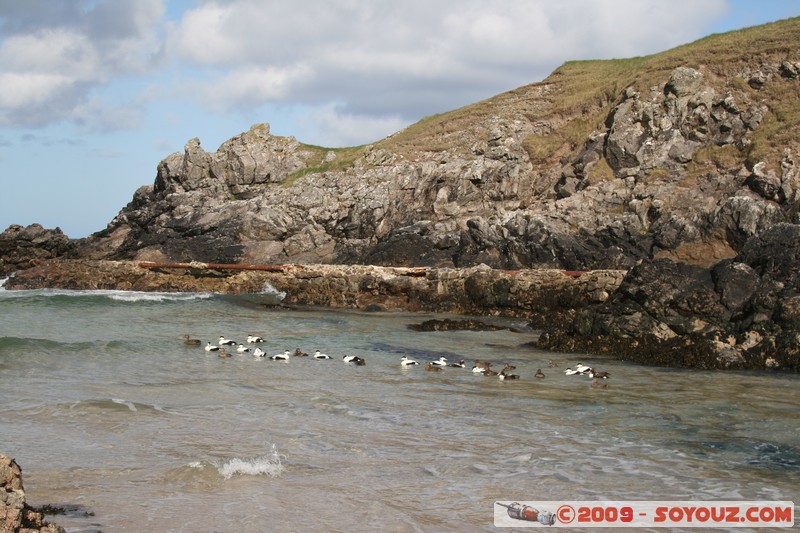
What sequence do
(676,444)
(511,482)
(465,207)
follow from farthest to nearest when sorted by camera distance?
(465,207)
(676,444)
(511,482)

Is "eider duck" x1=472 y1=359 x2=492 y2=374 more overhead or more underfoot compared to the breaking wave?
more overhead

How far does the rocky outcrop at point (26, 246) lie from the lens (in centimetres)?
4027

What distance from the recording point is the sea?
6723 mm

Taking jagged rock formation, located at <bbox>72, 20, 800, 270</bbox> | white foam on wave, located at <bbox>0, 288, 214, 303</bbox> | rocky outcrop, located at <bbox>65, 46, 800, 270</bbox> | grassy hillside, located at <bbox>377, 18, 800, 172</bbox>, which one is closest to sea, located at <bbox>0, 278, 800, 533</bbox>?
white foam on wave, located at <bbox>0, 288, 214, 303</bbox>

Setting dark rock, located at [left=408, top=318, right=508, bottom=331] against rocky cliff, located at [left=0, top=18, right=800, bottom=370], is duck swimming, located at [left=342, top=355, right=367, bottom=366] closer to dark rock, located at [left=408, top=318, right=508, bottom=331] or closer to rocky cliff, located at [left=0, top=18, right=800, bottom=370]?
dark rock, located at [left=408, top=318, right=508, bottom=331]

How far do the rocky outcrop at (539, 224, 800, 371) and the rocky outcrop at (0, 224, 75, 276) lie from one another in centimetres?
3219

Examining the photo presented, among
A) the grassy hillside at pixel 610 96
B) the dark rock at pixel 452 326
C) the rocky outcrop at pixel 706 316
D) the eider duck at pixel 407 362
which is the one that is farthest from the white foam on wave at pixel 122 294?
the grassy hillside at pixel 610 96

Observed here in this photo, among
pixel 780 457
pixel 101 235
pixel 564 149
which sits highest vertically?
pixel 564 149

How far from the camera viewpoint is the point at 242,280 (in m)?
34.9

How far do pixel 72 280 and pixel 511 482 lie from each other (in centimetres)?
3253

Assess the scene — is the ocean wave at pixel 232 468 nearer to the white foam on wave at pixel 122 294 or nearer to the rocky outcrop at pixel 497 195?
the white foam on wave at pixel 122 294

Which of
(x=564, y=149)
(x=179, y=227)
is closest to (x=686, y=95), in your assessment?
(x=564, y=149)

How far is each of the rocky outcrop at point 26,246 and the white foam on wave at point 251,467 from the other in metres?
36.6

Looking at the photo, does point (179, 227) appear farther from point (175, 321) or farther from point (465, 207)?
point (175, 321)
